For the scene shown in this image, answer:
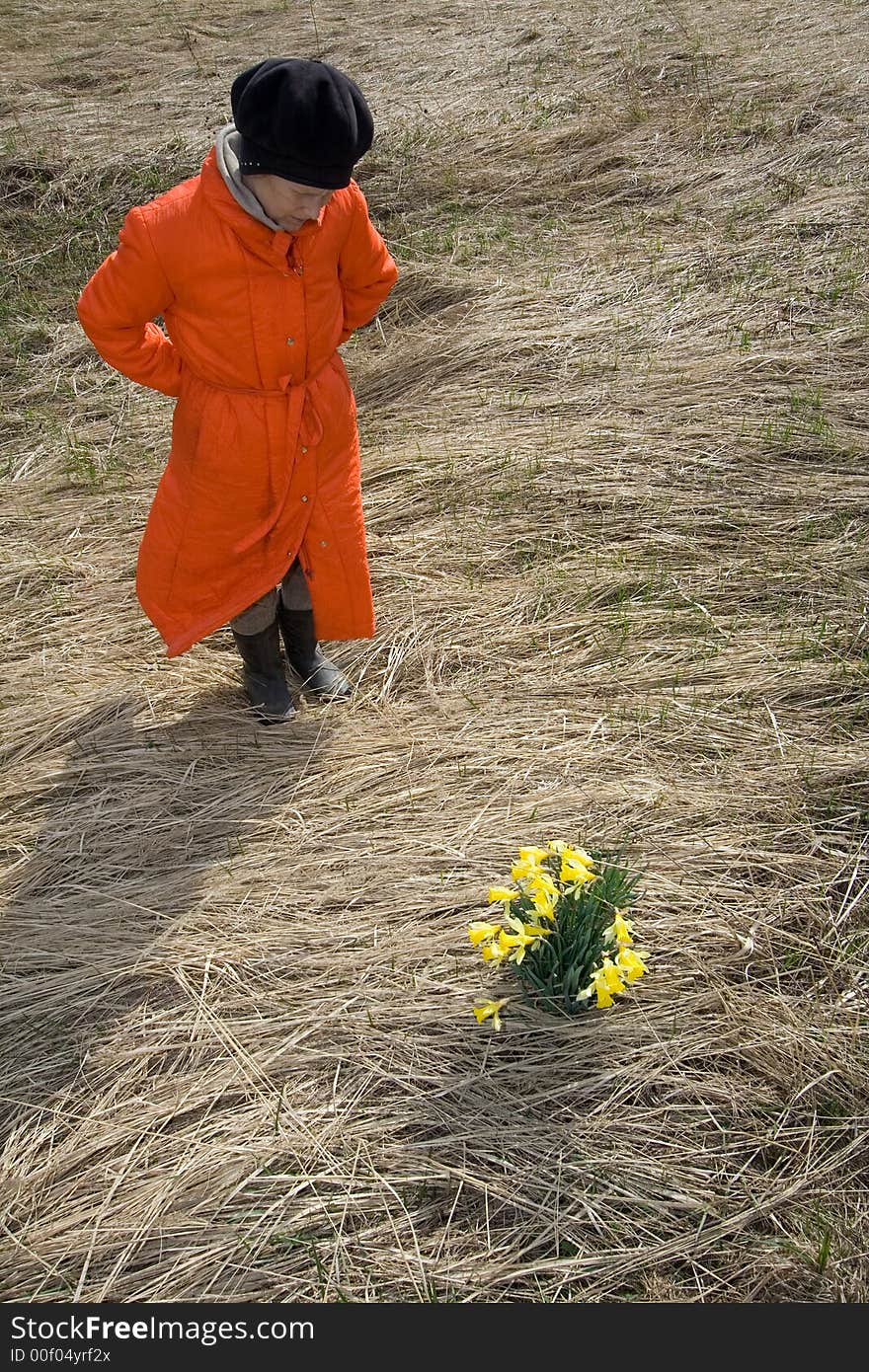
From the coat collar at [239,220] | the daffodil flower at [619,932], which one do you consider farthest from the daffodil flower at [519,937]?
the coat collar at [239,220]

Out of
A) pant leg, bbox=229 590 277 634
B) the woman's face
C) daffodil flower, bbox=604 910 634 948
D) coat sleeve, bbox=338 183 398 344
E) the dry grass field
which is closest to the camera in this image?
the dry grass field

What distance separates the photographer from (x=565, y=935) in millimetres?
2172

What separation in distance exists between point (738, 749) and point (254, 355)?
1.56 meters

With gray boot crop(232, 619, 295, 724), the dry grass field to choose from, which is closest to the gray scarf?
gray boot crop(232, 619, 295, 724)

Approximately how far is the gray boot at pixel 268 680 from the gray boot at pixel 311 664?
0.19ft

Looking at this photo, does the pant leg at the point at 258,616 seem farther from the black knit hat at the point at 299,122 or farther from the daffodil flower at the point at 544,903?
the daffodil flower at the point at 544,903

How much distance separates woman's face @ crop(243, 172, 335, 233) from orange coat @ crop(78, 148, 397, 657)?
0.04 metres

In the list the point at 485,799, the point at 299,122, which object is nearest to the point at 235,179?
the point at 299,122

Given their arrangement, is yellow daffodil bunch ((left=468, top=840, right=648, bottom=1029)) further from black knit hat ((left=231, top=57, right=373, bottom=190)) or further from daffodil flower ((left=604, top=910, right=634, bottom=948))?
black knit hat ((left=231, top=57, right=373, bottom=190))

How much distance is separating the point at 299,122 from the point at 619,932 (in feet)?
5.58

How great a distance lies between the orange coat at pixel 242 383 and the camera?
2.38 metres

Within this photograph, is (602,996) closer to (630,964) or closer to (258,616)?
(630,964)

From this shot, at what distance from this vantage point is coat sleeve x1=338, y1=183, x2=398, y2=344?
8.48 feet
